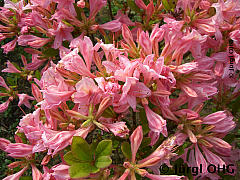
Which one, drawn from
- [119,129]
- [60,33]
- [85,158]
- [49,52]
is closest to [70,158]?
[85,158]

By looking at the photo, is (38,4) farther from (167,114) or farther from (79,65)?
(167,114)

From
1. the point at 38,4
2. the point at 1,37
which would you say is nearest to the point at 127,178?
the point at 38,4

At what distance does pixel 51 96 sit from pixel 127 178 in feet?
1.40

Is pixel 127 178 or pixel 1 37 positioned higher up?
pixel 1 37

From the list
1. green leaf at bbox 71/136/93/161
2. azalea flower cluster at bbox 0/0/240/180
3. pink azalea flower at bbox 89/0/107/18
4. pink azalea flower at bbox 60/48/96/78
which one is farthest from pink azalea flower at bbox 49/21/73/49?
green leaf at bbox 71/136/93/161

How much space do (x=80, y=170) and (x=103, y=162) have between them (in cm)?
9

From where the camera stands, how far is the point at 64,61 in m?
1.01

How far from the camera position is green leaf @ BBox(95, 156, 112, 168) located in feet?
2.96

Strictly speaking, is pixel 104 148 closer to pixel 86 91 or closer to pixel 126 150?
pixel 126 150

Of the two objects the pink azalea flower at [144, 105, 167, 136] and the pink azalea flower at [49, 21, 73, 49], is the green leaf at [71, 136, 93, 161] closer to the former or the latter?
the pink azalea flower at [144, 105, 167, 136]

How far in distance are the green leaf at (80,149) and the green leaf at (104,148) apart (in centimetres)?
4

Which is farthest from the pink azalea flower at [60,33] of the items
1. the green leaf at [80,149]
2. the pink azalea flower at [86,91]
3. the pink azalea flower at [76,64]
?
the green leaf at [80,149]

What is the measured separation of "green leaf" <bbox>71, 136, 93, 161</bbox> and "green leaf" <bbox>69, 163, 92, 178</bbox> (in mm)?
22

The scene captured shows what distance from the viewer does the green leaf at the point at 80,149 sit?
35.2 inches
